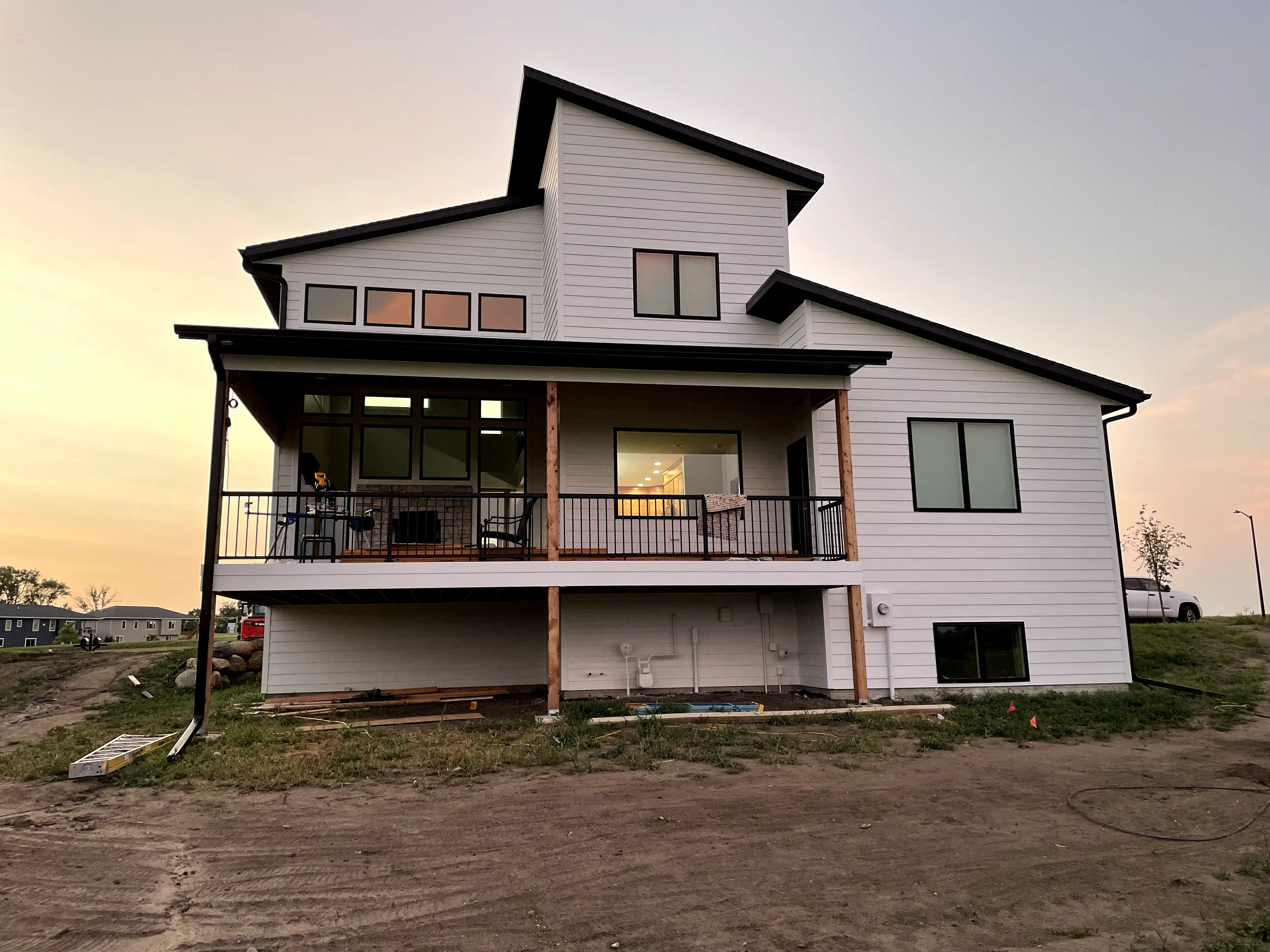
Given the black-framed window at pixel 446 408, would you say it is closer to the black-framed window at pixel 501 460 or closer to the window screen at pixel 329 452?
the black-framed window at pixel 501 460

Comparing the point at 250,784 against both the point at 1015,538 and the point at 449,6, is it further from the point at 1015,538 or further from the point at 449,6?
the point at 449,6

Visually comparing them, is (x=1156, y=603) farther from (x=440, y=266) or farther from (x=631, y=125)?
(x=440, y=266)

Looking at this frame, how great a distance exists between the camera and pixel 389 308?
14.2 meters

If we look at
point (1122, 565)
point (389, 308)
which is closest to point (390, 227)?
point (389, 308)

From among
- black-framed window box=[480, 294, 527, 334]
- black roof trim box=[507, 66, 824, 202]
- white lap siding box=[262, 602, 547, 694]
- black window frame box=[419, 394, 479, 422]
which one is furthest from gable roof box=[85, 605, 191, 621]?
black roof trim box=[507, 66, 824, 202]

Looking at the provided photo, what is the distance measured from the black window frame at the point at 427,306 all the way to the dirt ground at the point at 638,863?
347 inches

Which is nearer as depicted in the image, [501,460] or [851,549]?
[851,549]

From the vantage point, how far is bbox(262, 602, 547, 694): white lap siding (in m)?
13.2

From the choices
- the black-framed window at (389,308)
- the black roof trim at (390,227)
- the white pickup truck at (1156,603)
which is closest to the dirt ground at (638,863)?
the black-framed window at (389,308)

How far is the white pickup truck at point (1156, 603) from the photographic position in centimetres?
2145

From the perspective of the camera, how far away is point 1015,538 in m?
12.6

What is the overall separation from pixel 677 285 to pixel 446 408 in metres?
4.55

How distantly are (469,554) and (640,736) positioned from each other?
4.18 m

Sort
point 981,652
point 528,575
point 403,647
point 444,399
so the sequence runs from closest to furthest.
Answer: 1. point 528,575
2. point 981,652
3. point 403,647
4. point 444,399
